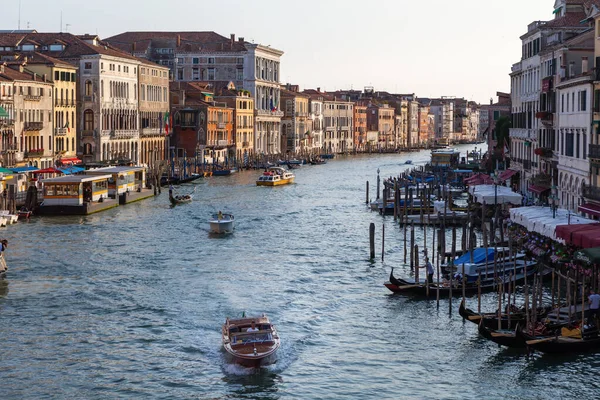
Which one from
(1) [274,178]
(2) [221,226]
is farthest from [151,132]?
(2) [221,226]

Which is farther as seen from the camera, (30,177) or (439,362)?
(30,177)

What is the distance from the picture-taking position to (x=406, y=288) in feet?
72.4

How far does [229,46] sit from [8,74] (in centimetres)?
3646

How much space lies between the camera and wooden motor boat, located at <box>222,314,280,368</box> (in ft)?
55.4

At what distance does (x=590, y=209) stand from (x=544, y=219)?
182 cm

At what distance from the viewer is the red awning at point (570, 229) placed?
67.9ft

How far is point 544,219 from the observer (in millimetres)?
23875

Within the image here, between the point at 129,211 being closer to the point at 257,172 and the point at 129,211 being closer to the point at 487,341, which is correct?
the point at 487,341

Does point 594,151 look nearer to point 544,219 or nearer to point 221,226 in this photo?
point 544,219

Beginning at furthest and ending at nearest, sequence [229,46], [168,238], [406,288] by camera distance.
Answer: [229,46] → [168,238] → [406,288]

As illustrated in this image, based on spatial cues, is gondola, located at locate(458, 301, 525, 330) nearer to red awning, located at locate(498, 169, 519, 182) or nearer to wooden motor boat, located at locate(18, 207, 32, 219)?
wooden motor boat, located at locate(18, 207, 32, 219)

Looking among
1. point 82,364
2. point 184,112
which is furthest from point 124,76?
point 82,364

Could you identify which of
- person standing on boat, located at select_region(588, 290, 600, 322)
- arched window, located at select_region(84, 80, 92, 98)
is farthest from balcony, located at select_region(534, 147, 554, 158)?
arched window, located at select_region(84, 80, 92, 98)

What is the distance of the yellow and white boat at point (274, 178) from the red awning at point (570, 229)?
33719 millimetres
